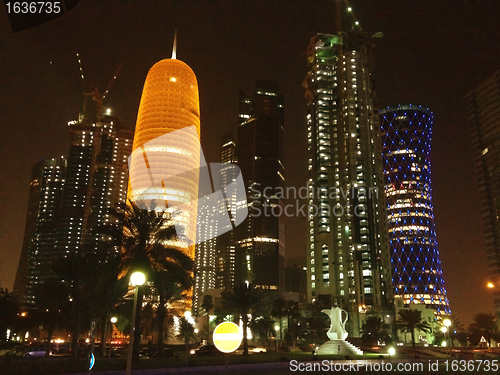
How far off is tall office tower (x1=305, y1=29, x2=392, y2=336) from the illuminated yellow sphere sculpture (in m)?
43.4

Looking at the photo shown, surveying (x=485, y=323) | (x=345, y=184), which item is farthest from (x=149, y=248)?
(x=345, y=184)

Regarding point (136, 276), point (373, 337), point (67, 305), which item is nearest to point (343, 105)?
point (373, 337)

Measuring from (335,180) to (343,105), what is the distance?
2832cm

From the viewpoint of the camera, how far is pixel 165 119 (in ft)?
520

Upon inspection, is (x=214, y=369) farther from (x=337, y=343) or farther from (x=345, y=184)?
(x=345, y=184)

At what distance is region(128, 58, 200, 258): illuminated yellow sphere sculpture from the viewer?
6039 inches

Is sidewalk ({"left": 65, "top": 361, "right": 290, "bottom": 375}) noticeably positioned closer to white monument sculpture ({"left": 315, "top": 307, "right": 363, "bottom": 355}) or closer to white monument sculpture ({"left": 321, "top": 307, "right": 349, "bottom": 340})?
white monument sculpture ({"left": 315, "top": 307, "right": 363, "bottom": 355})

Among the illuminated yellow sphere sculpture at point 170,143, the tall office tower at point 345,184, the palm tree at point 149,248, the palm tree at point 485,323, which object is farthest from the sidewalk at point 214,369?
the illuminated yellow sphere sculpture at point 170,143

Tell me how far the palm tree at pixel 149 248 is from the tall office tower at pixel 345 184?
106 meters

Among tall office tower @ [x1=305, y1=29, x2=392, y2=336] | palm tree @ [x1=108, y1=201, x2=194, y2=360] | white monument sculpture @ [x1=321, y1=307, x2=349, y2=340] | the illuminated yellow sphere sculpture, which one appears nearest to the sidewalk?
palm tree @ [x1=108, y1=201, x2=194, y2=360]

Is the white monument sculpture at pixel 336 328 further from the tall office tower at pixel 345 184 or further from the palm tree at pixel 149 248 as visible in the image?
the tall office tower at pixel 345 184

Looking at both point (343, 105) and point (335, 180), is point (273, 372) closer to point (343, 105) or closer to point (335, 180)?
point (335, 180)

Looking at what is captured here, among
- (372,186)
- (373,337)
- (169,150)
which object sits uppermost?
(169,150)

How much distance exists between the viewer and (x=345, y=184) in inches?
5797
